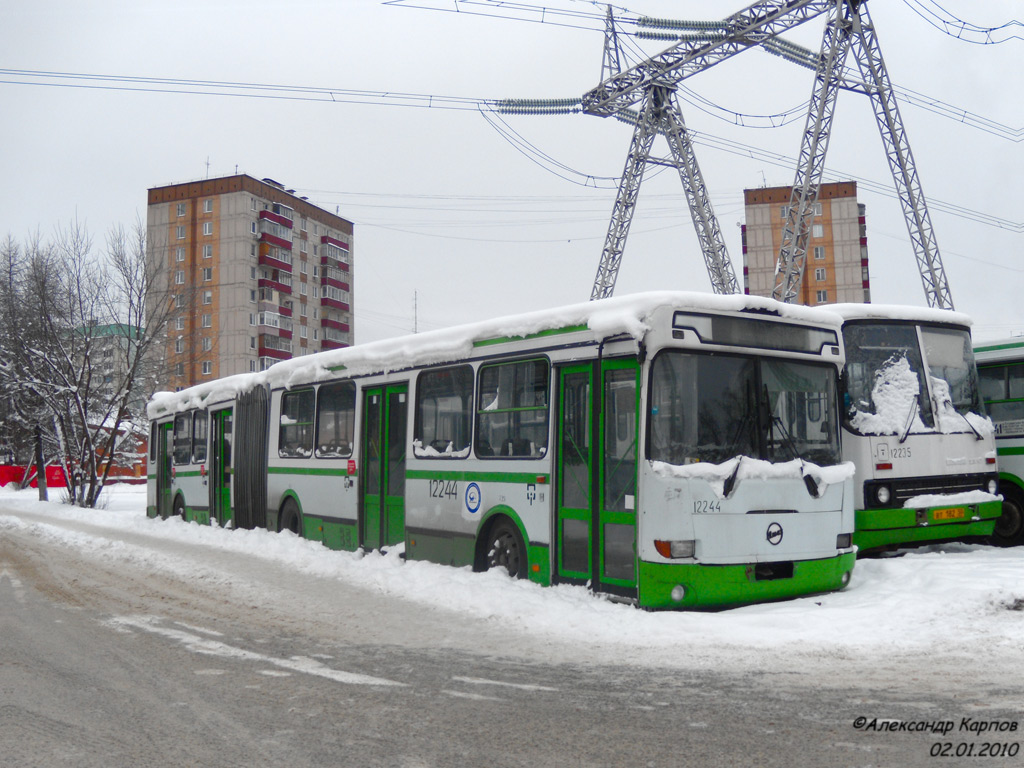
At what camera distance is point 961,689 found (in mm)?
5816

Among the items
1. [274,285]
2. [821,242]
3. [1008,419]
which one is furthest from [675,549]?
[821,242]

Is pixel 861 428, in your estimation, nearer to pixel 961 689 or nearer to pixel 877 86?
pixel 961 689

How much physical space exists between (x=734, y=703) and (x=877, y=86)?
112ft

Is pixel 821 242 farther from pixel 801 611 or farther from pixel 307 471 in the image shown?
pixel 801 611

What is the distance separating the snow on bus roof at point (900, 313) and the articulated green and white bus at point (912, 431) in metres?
0.01

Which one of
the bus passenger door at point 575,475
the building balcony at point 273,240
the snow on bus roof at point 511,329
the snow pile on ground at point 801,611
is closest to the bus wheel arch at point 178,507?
the snow on bus roof at point 511,329

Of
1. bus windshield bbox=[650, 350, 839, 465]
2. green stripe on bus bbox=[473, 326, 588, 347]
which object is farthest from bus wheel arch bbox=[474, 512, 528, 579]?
bus windshield bbox=[650, 350, 839, 465]

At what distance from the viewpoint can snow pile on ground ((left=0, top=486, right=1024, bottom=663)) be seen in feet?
24.2

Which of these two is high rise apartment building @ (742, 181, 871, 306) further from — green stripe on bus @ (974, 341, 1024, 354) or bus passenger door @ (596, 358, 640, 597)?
bus passenger door @ (596, 358, 640, 597)

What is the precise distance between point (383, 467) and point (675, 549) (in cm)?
560

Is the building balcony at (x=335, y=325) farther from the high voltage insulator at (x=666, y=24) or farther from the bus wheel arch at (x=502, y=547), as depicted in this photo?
the bus wheel arch at (x=502, y=547)

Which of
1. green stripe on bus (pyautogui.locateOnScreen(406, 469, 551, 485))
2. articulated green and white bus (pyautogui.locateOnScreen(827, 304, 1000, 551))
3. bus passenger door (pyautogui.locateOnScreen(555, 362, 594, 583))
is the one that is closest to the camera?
bus passenger door (pyautogui.locateOnScreen(555, 362, 594, 583))

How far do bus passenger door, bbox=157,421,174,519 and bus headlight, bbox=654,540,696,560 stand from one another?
1673 centimetres

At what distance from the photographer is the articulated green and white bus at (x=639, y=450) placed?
842 cm
